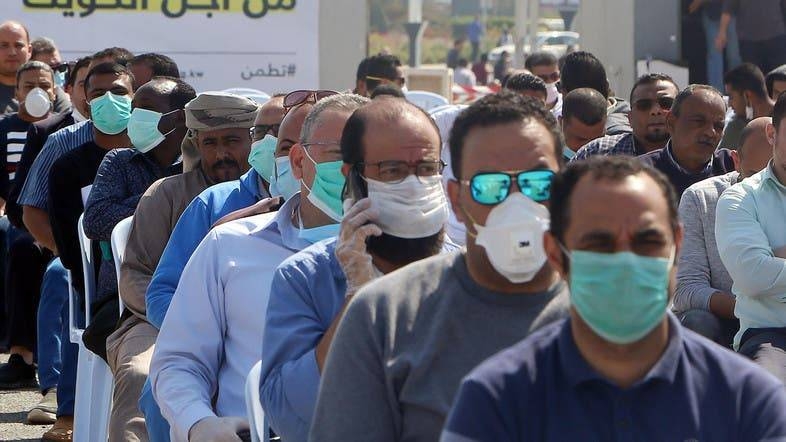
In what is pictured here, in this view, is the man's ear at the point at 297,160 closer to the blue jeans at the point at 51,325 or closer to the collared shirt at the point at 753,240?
the collared shirt at the point at 753,240

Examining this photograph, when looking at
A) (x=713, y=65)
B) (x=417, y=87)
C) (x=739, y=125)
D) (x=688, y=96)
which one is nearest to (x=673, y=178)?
(x=688, y=96)

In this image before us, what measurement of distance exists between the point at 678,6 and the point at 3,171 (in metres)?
7.17

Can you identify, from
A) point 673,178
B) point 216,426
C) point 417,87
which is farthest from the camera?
point 417,87

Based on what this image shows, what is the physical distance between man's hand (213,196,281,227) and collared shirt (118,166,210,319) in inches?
32.0

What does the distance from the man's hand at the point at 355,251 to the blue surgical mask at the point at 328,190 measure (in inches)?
27.1

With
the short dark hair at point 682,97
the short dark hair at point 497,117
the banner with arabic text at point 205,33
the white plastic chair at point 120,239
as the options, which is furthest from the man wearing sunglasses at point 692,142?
the banner with arabic text at point 205,33

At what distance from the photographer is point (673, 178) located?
6602mm

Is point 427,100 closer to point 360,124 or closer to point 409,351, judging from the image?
point 360,124

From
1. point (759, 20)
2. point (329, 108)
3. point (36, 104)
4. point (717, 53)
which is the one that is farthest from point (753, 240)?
point (717, 53)

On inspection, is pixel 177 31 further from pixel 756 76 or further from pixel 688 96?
pixel 688 96

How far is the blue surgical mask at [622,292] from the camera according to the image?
2461 mm

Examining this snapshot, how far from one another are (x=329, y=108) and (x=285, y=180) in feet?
2.00

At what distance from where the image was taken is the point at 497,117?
3.01m

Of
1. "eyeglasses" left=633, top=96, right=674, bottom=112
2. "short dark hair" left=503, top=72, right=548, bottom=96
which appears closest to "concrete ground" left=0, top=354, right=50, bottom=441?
"eyeglasses" left=633, top=96, right=674, bottom=112
